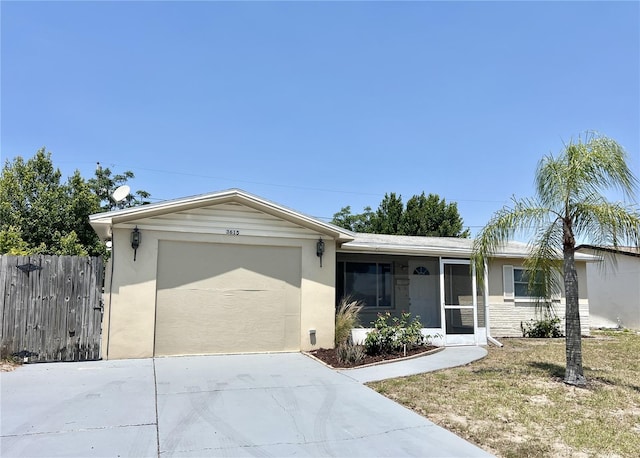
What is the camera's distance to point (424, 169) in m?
23.2

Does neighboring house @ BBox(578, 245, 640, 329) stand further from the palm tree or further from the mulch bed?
the palm tree

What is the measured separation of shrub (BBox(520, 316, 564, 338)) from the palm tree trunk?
673 centimetres

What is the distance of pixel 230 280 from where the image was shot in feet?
30.9

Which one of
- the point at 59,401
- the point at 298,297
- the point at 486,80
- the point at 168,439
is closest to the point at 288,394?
the point at 168,439

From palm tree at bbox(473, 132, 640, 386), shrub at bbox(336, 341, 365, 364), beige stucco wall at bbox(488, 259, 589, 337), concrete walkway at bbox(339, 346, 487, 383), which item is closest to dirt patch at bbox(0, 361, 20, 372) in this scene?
concrete walkway at bbox(339, 346, 487, 383)

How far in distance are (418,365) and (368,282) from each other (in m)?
3.50

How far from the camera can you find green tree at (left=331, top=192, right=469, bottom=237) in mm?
28062

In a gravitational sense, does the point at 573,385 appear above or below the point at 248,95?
below

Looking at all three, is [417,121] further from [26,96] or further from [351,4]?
[26,96]

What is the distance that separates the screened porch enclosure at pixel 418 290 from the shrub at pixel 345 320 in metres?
0.55

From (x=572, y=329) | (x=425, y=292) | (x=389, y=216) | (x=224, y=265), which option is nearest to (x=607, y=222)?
(x=572, y=329)

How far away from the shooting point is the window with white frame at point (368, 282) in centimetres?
1148

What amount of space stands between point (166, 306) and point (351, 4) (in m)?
8.27

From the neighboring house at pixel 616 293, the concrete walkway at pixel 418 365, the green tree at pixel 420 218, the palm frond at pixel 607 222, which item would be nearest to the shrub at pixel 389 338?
the concrete walkway at pixel 418 365
